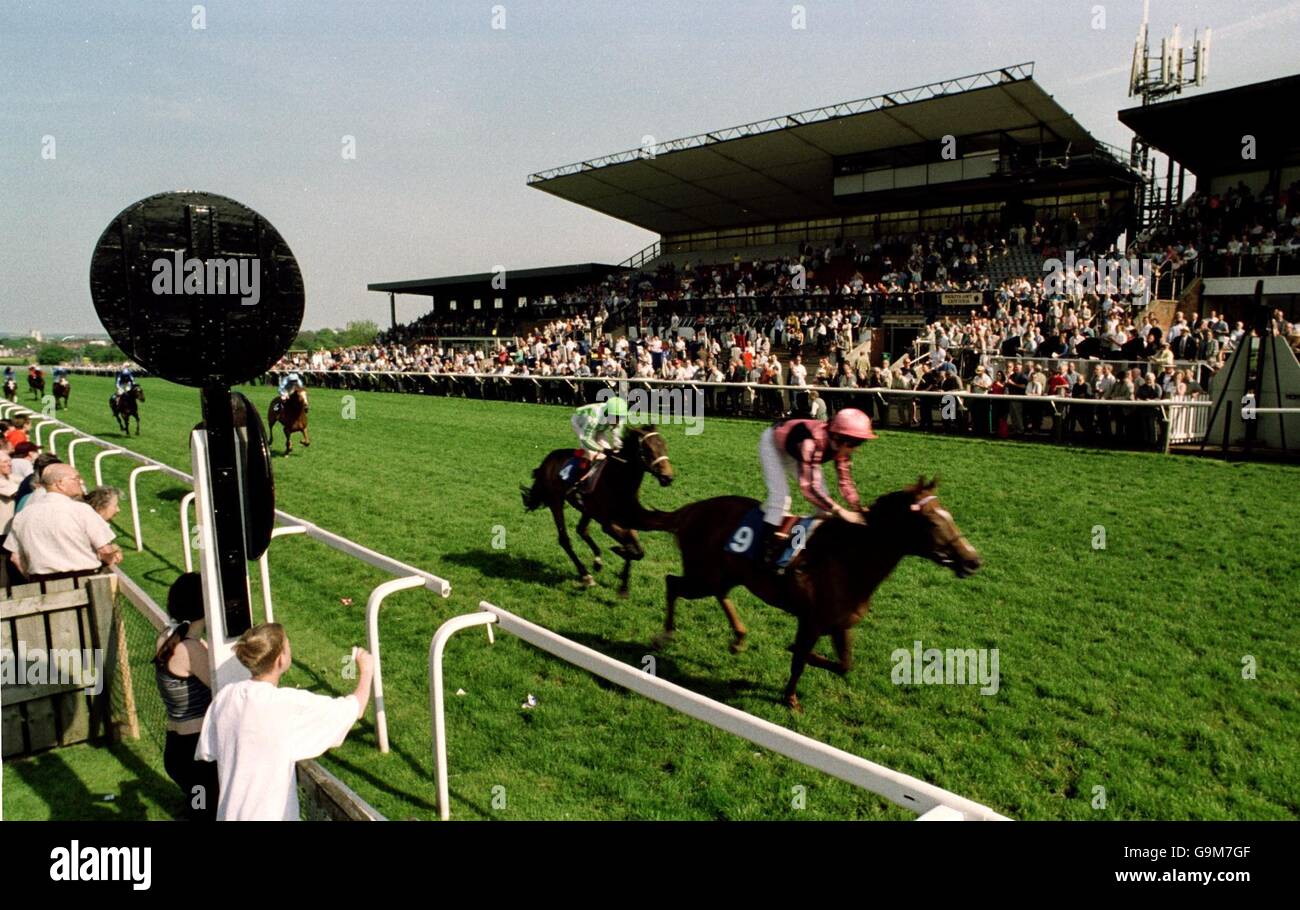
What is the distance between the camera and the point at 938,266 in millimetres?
23812

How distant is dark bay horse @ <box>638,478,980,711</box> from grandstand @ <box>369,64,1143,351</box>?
1819 cm

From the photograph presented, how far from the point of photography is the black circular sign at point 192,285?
7.78 ft

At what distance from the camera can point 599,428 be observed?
22.8 feet

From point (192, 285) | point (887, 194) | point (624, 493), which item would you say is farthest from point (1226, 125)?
point (192, 285)

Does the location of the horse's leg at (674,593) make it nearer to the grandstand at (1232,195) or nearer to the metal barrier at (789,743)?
the metal barrier at (789,743)

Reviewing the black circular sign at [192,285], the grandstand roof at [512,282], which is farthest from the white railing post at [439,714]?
the grandstand roof at [512,282]

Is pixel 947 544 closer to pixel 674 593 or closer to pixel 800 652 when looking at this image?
pixel 800 652

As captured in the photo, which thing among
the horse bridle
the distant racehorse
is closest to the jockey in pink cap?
the horse bridle

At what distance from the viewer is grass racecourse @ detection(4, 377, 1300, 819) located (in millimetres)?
3635

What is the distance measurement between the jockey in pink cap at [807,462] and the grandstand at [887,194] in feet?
58.8

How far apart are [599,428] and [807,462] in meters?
2.84

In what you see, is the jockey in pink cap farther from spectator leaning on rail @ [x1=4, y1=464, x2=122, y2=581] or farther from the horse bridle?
spectator leaning on rail @ [x1=4, y1=464, x2=122, y2=581]
